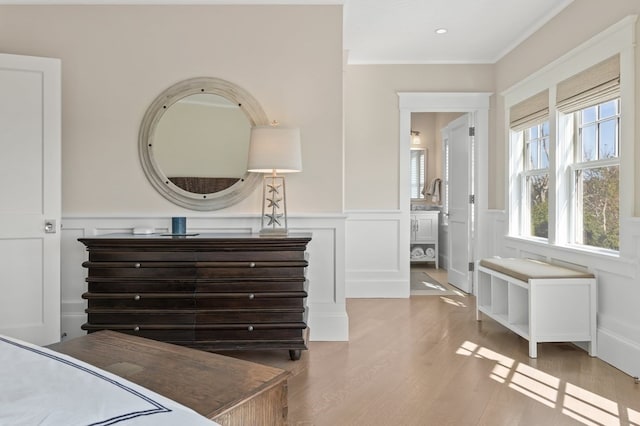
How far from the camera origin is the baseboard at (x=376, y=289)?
17.3 feet

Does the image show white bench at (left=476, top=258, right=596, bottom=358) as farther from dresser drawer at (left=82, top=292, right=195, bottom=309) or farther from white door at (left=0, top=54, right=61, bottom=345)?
white door at (left=0, top=54, right=61, bottom=345)

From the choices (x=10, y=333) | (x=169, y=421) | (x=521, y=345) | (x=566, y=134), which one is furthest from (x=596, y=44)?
(x=10, y=333)

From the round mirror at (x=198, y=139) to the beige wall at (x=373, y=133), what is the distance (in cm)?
188

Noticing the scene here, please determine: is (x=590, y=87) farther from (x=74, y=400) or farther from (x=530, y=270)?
(x=74, y=400)

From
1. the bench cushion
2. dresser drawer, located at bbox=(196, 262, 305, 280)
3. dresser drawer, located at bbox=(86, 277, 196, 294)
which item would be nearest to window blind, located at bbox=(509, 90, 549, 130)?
the bench cushion

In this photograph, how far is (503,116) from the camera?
501 centimetres

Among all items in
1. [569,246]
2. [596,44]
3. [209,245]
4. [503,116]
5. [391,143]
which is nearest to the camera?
[209,245]

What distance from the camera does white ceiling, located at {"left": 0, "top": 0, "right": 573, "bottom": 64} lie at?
378 cm

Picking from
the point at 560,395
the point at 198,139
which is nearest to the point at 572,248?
the point at 560,395

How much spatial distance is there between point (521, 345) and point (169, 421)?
3.31 metres

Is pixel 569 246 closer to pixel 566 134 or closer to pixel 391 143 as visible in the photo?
pixel 566 134

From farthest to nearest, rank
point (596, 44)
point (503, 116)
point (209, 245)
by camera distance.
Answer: point (503, 116), point (596, 44), point (209, 245)

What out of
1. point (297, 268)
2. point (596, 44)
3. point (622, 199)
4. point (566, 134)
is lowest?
point (297, 268)

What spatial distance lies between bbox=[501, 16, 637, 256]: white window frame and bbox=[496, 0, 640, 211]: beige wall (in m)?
0.05
